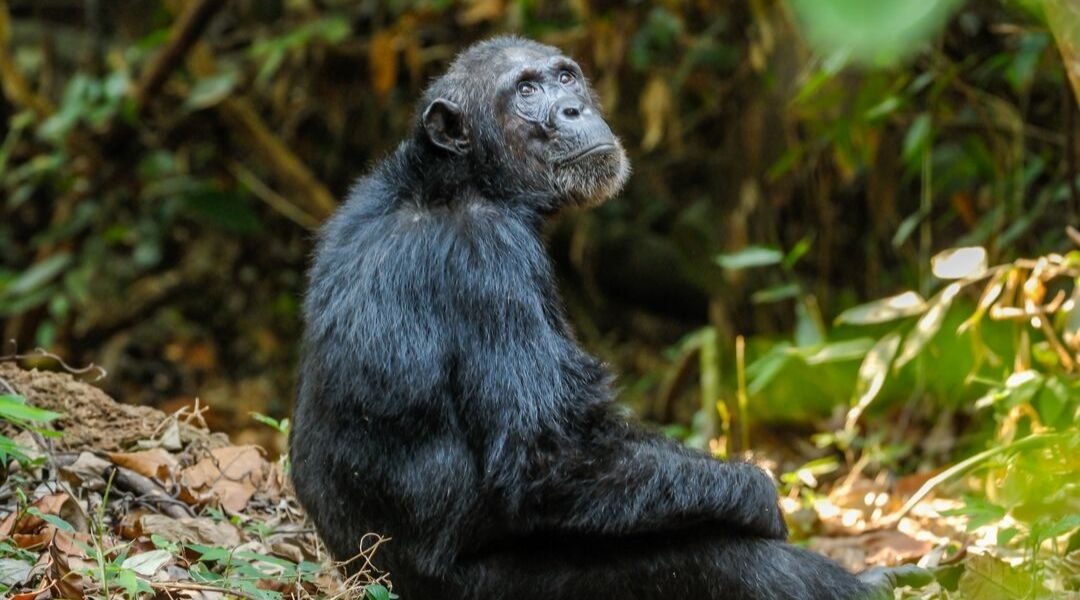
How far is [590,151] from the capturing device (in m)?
4.33

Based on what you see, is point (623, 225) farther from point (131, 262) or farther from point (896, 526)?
point (896, 526)

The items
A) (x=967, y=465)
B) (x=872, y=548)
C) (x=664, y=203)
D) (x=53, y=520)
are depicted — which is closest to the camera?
(x=53, y=520)

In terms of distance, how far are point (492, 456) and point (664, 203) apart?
8.24 metres

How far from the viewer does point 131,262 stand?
35.8 feet

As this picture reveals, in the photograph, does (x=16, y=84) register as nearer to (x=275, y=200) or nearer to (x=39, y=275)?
(x=39, y=275)

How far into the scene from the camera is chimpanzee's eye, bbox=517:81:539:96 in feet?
14.5

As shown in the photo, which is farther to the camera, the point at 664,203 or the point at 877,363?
the point at 664,203

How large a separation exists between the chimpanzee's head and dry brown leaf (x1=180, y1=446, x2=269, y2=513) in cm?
152

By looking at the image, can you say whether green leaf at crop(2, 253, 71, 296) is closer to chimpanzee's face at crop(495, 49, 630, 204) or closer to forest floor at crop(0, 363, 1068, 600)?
forest floor at crop(0, 363, 1068, 600)

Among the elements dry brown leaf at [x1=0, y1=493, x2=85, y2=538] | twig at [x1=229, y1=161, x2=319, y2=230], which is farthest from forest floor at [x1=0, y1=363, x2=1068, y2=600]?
twig at [x1=229, y1=161, x2=319, y2=230]

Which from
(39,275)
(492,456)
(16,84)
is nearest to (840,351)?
(492,456)

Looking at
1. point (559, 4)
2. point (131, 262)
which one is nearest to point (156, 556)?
point (559, 4)

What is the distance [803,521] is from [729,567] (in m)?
1.88

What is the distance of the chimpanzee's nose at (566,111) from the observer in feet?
14.4
